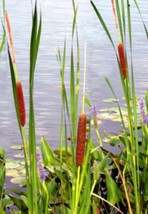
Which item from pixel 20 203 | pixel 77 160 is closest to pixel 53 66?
pixel 20 203

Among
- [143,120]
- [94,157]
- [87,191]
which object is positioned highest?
[87,191]

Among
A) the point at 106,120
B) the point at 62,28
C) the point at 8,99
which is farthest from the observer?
the point at 62,28

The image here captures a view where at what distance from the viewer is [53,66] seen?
5176 mm

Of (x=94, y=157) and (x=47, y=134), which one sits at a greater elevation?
(x=94, y=157)

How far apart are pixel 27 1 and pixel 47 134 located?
289 inches

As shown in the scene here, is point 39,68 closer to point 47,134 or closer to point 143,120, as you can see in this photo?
point 47,134

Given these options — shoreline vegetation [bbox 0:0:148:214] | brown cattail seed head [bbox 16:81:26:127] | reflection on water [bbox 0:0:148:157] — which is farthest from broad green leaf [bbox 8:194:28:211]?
reflection on water [bbox 0:0:148:157]

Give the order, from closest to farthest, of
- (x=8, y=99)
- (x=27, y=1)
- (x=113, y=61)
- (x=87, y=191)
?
(x=87, y=191)
(x=8, y=99)
(x=113, y=61)
(x=27, y=1)

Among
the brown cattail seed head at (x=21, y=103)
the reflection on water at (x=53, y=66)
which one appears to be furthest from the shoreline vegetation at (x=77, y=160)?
the reflection on water at (x=53, y=66)

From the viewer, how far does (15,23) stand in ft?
24.3

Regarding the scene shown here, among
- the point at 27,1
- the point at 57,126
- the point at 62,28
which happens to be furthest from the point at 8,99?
the point at 27,1

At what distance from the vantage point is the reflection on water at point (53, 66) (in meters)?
3.70

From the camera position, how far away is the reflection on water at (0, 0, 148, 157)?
370 cm

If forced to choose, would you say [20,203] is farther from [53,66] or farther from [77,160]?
[53,66]
